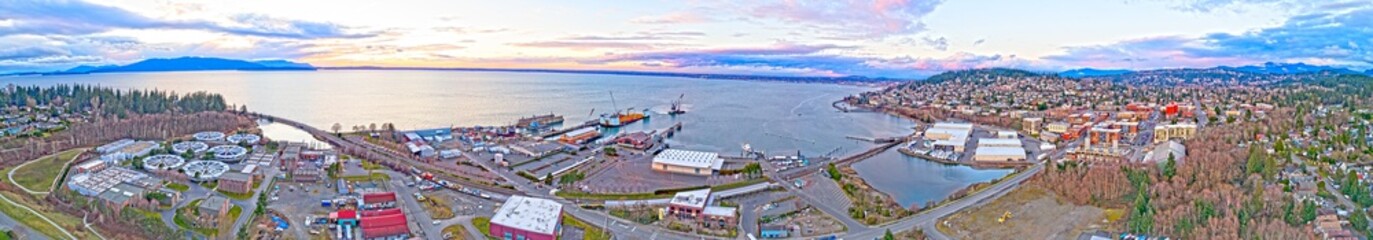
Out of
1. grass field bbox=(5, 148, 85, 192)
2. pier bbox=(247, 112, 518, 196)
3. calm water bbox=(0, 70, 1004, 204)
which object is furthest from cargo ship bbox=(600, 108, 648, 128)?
grass field bbox=(5, 148, 85, 192)

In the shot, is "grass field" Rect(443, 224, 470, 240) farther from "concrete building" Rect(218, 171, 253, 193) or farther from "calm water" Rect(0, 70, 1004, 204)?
"calm water" Rect(0, 70, 1004, 204)

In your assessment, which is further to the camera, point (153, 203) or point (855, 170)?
point (855, 170)

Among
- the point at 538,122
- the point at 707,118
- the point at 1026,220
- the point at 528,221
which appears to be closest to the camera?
the point at 528,221

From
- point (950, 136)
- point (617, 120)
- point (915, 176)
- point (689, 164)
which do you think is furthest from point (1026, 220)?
point (617, 120)

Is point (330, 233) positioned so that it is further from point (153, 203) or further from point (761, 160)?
point (761, 160)

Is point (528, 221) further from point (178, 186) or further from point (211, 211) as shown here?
point (178, 186)

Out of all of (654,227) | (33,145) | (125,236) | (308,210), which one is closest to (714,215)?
(654,227)
